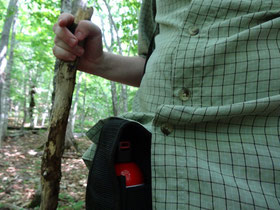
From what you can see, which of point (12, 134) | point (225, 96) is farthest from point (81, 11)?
point (12, 134)

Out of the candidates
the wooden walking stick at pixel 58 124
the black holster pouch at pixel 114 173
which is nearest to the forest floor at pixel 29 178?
the wooden walking stick at pixel 58 124

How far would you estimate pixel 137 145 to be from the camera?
30.9 inches

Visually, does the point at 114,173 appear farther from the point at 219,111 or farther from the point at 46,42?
the point at 46,42

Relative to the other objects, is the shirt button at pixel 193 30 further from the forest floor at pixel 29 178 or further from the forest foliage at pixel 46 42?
the forest foliage at pixel 46 42

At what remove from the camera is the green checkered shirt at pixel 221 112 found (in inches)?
23.4

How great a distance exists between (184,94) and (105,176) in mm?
399

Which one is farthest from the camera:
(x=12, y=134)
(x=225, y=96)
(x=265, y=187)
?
(x=12, y=134)

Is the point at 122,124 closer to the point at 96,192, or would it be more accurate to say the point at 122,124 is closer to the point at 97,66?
the point at 96,192

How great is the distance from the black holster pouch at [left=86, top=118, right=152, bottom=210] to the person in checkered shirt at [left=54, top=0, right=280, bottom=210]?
6 centimetres

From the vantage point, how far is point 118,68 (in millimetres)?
1346

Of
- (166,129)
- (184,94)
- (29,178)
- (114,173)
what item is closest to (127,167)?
(114,173)

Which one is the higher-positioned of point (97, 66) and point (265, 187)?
point (97, 66)

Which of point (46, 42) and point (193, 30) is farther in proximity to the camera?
point (46, 42)

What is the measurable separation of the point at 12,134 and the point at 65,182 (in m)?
8.13
